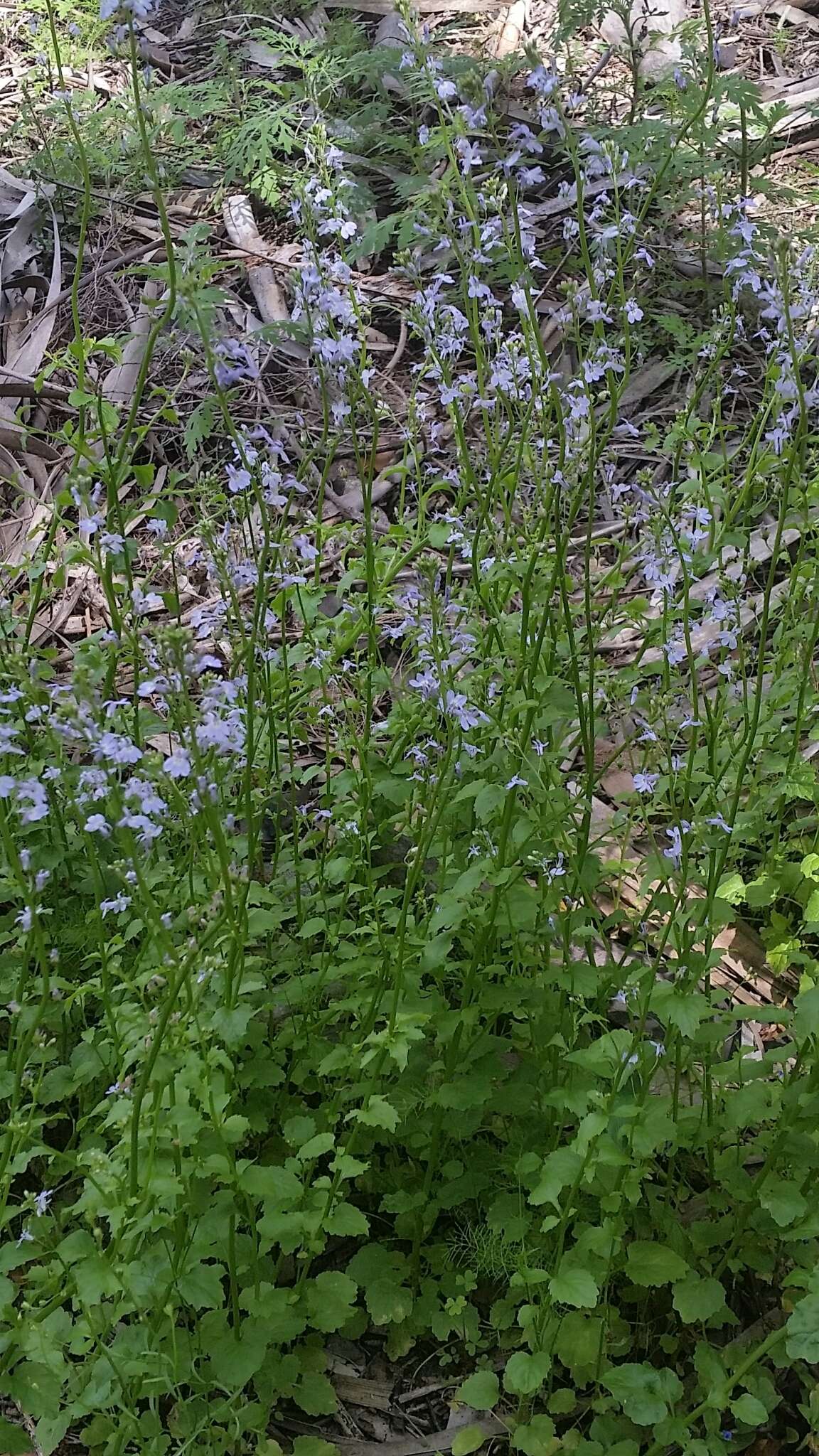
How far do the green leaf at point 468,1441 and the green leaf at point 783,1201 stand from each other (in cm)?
83

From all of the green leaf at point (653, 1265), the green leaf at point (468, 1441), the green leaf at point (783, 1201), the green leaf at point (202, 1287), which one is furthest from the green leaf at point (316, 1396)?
Result: the green leaf at point (783, 1201)

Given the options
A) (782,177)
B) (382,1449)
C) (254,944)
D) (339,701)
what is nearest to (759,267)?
(782,177)

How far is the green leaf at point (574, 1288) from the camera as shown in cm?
242

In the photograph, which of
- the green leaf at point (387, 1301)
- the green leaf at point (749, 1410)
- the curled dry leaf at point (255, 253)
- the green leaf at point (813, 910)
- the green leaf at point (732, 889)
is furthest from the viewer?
the curled dry leaf at point (255, 253)

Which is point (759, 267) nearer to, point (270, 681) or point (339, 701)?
point (339, 701)

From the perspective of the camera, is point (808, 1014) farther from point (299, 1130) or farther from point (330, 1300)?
point (330, 1300)

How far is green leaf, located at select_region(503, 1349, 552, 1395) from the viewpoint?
2523 mm

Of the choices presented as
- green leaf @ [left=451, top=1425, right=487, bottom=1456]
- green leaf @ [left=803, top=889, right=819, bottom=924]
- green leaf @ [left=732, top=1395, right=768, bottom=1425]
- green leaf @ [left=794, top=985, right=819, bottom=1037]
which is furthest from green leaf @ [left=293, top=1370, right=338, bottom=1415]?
green leaf @ [left=803, top=889, right=819, bottom=924]

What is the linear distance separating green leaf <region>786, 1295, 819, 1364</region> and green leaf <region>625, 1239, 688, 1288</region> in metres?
0.54

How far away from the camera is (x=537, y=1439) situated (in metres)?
2.62

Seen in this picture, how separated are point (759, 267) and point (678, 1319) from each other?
172 inches

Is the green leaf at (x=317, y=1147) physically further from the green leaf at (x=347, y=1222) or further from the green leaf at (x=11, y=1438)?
the green leaf at (x=11, y=1438)

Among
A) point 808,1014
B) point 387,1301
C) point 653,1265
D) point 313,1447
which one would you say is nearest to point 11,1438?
point 313,1447

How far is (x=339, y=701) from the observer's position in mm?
3973
